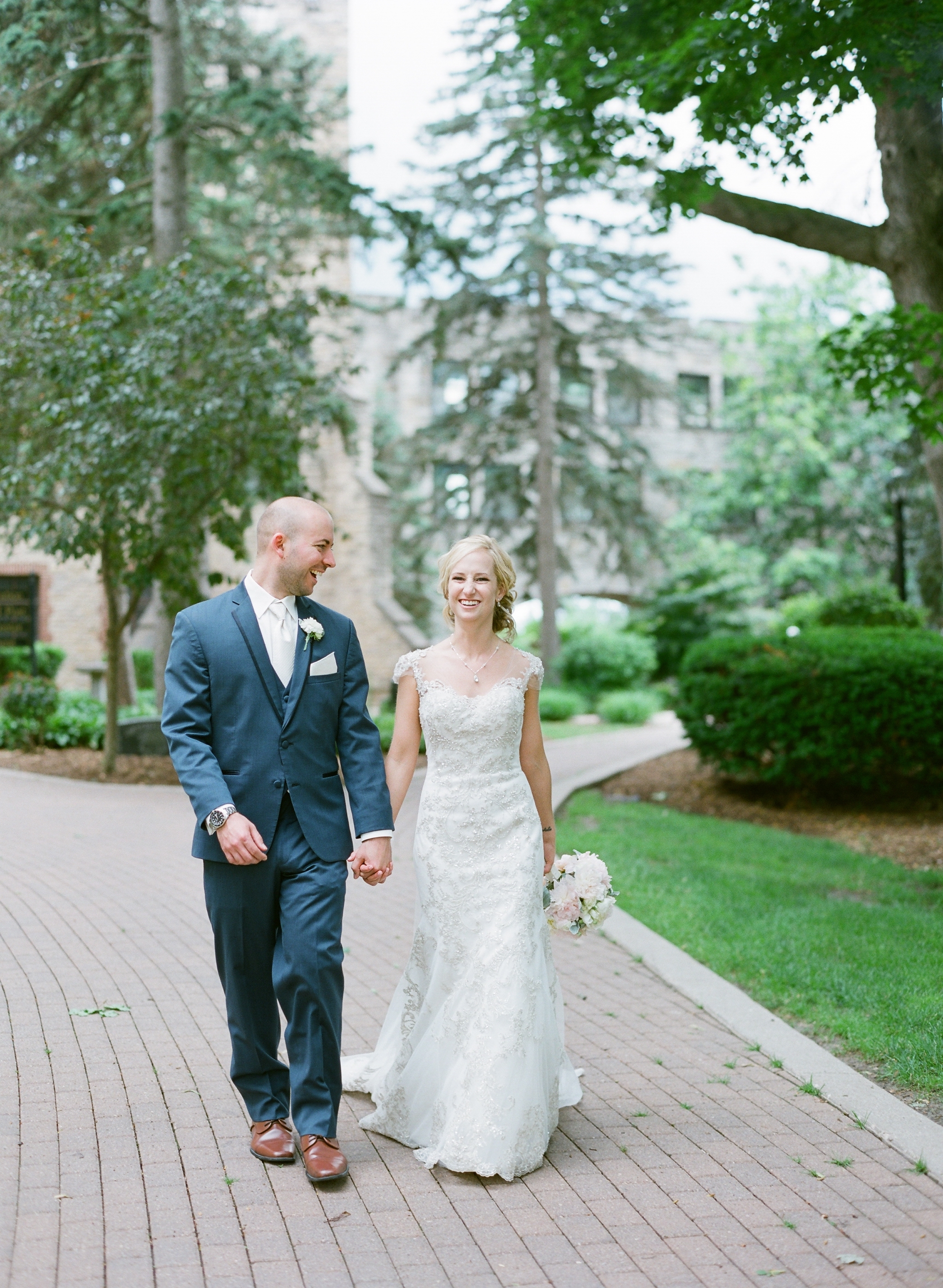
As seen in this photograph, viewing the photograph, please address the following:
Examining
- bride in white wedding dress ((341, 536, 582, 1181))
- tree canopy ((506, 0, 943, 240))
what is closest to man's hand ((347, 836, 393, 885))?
bride in white wedding dress ((341, 536, 582, 1181))

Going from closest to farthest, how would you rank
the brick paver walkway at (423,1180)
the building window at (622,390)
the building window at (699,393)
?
the brick paver walkway at (423,1180), the building window at (622,390), the building window at (699,393)

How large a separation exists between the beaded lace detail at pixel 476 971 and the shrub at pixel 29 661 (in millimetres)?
18208

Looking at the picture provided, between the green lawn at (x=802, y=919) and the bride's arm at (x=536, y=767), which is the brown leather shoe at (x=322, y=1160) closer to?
the bride's arm at (x=536, y=767)

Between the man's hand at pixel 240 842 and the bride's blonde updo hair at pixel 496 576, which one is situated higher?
the bride's blonde updo hair at pixel 496 576

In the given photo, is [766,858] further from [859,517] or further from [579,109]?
[859,517]

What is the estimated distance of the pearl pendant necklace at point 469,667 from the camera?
15.0 feet

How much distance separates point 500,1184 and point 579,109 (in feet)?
32.0

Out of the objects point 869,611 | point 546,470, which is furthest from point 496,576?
point 546,470

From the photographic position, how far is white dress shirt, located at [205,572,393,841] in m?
4.18

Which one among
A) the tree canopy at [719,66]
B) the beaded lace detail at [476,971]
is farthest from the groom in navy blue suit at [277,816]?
the tree canopy at [719,66]

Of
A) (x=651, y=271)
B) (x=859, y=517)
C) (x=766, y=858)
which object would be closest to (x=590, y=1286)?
(x=766, y=858)

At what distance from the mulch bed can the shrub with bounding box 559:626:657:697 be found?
12.8m

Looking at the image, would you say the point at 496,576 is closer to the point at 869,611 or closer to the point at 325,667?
the point at 325,667

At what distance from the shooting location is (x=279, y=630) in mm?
4203
